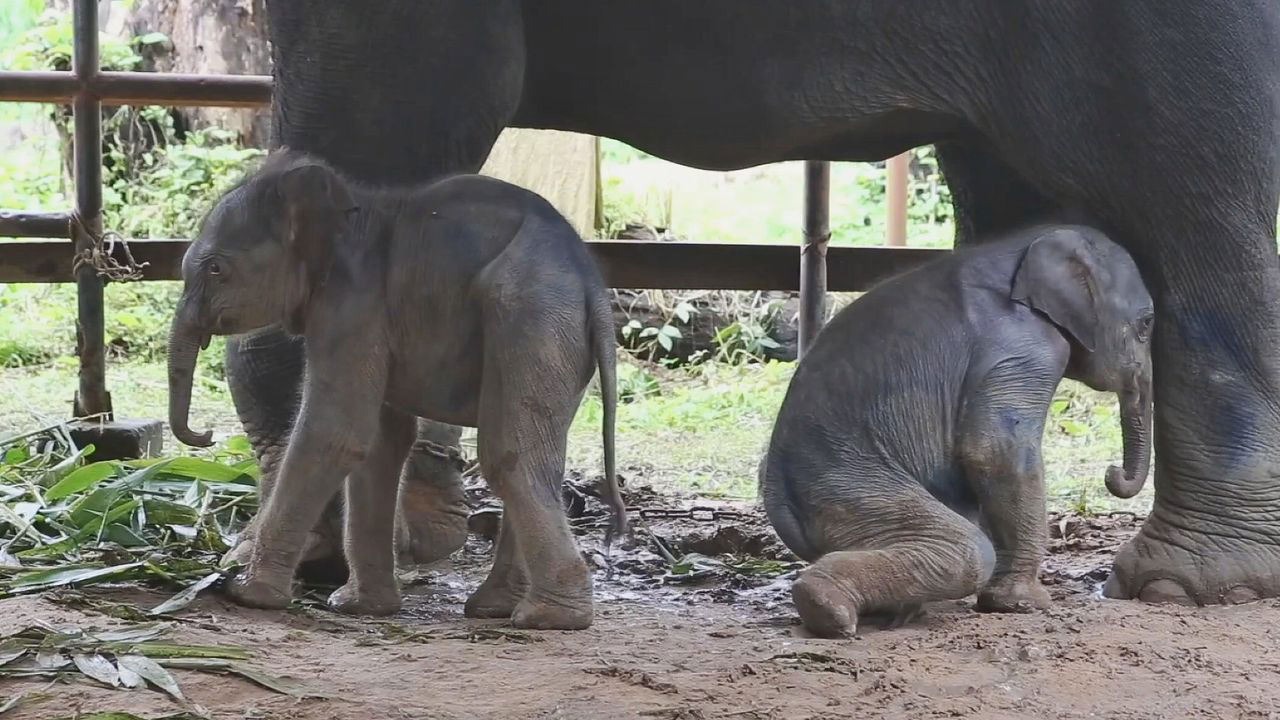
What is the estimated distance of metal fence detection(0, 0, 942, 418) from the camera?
18.3ft

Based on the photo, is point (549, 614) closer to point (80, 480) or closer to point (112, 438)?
point (80, 480)

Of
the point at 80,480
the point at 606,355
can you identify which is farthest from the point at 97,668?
the point at 80,480

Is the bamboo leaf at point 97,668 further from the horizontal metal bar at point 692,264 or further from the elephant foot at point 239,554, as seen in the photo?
the horizontal metal bar at point 692,264

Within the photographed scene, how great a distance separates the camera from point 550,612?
3.36 m

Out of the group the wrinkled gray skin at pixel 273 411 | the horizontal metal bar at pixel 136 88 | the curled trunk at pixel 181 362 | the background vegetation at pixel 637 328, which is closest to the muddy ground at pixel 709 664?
the wrinkled gray skin at pixel 273 411

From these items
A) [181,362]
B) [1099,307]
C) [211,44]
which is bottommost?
[181,362]

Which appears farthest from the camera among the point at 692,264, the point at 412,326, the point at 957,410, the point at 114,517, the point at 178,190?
the point at 178,190

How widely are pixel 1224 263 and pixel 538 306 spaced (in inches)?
64.9

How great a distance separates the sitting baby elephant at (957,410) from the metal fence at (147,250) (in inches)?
68.2

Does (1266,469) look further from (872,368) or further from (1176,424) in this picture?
(872,368)

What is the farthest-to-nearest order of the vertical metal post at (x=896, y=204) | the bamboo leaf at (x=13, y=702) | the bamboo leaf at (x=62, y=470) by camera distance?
the vertical metal post at (x=896, y=204) → the bamboo leaf at (x=62, y=470) → the bamboo leaf at (x=13, y=702)

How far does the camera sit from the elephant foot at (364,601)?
3.62m

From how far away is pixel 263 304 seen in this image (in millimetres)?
3418

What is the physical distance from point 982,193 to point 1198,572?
120 centimetres
